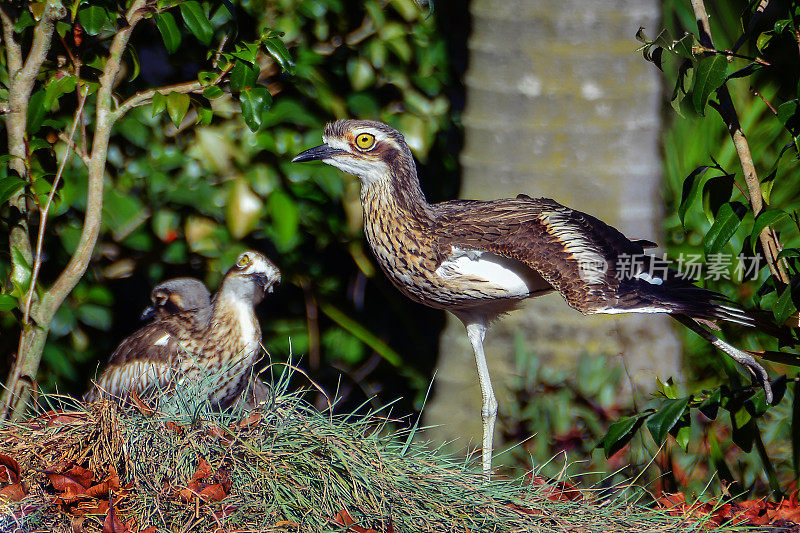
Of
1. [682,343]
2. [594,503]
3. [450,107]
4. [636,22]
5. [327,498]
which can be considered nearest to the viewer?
[327,498]

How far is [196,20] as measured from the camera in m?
3.09

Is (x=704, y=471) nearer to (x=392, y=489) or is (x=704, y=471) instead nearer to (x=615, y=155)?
(x=615, y=155)

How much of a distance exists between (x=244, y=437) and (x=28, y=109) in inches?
56.1

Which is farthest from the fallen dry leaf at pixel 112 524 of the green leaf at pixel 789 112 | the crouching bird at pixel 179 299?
the green leaf at pixel 789 112

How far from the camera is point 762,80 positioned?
463 cm

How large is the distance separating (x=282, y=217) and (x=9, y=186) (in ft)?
3.37

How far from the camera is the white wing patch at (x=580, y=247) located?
2918 mm

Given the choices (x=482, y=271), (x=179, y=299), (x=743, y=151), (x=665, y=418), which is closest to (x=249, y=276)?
(x=179, y=299)

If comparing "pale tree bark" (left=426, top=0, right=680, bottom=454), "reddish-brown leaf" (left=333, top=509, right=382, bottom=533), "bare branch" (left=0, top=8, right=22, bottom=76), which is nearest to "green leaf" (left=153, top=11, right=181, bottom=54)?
"bare branch" (left=0, top=8, right=22, bottom=76)

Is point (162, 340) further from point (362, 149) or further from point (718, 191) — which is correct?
point (718, 191)

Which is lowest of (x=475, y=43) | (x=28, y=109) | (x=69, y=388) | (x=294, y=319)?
(x=69, y=388)

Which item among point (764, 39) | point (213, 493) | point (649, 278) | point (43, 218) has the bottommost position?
point (213, 493)

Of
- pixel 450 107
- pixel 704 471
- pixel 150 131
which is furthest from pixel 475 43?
pixel 704 471

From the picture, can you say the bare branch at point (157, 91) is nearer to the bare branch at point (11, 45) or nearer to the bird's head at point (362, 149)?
the bare branch at point (11, 45)
